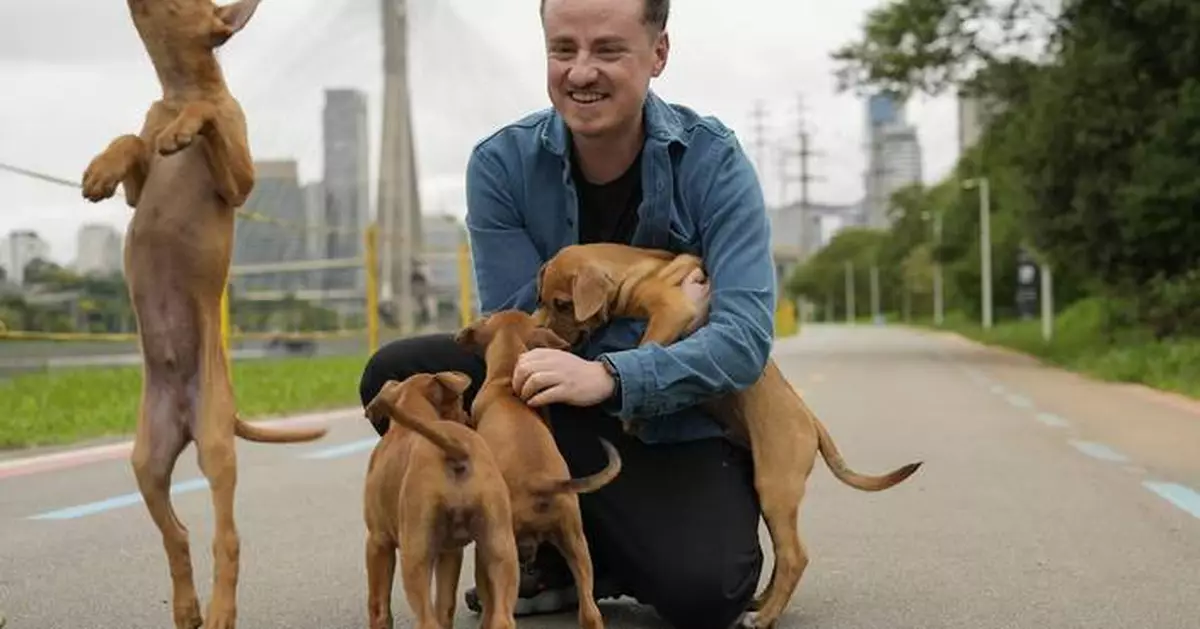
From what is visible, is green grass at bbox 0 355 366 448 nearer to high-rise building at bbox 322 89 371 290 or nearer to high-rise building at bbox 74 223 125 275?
high-rise building at bbox 74 223 125 275

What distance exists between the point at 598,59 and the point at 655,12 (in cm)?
17

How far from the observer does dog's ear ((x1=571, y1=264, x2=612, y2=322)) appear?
140 inches

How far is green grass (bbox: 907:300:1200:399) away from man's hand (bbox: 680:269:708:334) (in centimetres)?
1186

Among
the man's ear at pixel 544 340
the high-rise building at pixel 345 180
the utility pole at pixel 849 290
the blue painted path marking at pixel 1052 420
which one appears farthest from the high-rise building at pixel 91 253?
the utility pole at pixel 849 290

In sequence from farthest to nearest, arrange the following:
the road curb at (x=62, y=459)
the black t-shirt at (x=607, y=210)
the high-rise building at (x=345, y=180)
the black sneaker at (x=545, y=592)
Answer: the high-rise building at (x=345, y=180)
the road curb at (x=62, y=459)
the black sneaker at (x=545, y=592)
the black t-shirt at (x=607, y=210)

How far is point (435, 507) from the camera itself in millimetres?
2914

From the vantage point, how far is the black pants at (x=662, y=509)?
12.5 ft

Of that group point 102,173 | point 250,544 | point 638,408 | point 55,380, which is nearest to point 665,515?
point 638,408

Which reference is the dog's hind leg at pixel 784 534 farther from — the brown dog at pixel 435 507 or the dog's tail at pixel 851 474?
the brown dog at pixel 435 507

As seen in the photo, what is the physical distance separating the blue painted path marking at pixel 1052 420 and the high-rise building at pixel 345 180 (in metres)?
12.1

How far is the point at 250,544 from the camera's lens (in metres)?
5.54

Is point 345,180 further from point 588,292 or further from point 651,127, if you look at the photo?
point 588,292

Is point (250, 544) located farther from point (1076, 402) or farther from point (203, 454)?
point (1076, 402)

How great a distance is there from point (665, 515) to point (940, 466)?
15.5ft
